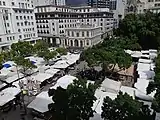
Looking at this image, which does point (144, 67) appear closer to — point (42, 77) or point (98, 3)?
point (42, 77)

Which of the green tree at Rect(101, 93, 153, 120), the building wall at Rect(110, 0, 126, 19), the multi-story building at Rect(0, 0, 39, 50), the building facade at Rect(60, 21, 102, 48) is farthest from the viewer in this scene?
the building wall at Rect(110, 0, 126, 19)

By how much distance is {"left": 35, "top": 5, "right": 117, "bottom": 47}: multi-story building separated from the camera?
6144cm

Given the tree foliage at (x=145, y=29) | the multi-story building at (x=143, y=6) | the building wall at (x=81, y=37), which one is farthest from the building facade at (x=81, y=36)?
the multi-story building at (x=143, y=6)

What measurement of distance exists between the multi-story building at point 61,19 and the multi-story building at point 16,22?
24.5ft

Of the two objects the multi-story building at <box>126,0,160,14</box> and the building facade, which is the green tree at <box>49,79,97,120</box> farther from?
the multi-story building at <box>126,0,160,14</box>

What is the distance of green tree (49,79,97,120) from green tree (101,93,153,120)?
1.43 m

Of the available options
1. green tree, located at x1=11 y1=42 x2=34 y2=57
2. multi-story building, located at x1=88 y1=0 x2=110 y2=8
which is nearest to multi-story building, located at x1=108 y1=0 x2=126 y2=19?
multi-story building, located at x1=88 y1=0 x2=110 y2=8

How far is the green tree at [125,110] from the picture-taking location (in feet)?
34.5

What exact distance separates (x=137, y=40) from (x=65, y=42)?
25.5 metres

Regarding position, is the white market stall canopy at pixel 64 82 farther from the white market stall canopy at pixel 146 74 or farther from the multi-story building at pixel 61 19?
the multi-story building at pixel 61 19

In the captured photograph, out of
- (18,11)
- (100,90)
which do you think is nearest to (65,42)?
(18,11)

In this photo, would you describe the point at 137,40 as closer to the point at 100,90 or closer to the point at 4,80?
the point at 100,90

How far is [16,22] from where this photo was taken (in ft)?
161

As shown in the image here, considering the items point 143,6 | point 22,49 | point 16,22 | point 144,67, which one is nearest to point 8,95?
point 22,49
